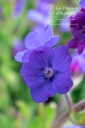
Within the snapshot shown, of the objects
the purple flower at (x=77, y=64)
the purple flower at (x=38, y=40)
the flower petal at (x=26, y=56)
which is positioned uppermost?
the purple flower at (x=77, y=64)

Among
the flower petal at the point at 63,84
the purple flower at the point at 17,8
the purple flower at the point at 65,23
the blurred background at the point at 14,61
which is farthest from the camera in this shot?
the purple flower at the point at 17,8

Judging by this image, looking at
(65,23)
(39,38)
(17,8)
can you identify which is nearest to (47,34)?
(39,38)

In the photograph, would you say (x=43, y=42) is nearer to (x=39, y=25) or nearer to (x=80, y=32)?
(x=80, y=32)

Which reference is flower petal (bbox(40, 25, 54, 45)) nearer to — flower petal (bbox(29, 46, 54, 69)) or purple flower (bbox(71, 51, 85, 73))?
flower petal (bbox(29, 46, 54, 69))

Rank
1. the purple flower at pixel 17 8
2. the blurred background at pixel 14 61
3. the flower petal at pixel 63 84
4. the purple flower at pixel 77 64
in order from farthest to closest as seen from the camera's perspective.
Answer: the purple flower at pixel 17 8 < the blurred background at pixel 14 61 < the purple flower at pixel 77 64 < the flower petal at pixel 63 84

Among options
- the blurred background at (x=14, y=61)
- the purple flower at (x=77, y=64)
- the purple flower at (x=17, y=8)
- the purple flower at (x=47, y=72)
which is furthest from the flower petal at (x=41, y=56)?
the purple flower at (x=17, y=8)

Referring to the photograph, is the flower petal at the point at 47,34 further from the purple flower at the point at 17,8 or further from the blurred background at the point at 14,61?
the purple flower at the point at 17,8

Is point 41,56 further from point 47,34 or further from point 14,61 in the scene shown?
point 14,61
